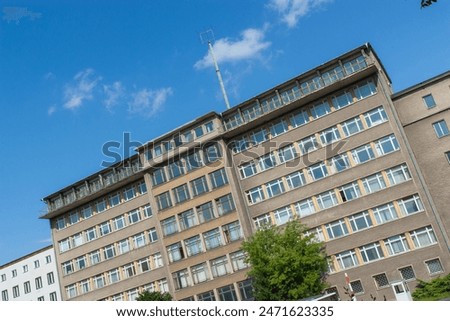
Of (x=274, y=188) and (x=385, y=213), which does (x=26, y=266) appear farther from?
(x=385, y=213)

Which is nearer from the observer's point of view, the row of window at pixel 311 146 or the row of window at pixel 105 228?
the row of window at pixel 311 146

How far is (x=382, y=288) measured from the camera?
35125 millimetres

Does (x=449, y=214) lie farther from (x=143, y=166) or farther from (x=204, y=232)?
(x=143, y=166)

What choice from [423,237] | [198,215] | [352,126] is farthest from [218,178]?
[423,237]

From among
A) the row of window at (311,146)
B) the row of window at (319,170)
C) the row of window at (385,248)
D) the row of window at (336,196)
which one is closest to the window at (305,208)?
the row of window at (336,196)

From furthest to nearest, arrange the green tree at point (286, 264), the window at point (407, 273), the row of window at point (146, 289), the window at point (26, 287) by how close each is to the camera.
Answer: the window at point (26, 287) → the row of window at point (146, 289) → the window at point (407, 273) → the green tree at point (286, 264)

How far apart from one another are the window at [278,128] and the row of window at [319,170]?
14.8 ft

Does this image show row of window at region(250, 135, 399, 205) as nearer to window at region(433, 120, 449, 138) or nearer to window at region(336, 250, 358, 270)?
window at region(433, 120, 449, 138)

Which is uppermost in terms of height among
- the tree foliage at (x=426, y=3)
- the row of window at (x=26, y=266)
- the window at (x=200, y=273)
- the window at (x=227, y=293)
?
the row of window at (x=26, y=266)

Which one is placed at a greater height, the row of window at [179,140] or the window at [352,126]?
the row of window at [179,140]

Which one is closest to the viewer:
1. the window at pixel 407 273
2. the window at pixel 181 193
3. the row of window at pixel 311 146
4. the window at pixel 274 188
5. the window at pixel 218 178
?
the window at pixel 407 273

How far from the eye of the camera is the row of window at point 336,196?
3650 cm

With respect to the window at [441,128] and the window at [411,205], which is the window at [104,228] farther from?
the window at [441,128]
